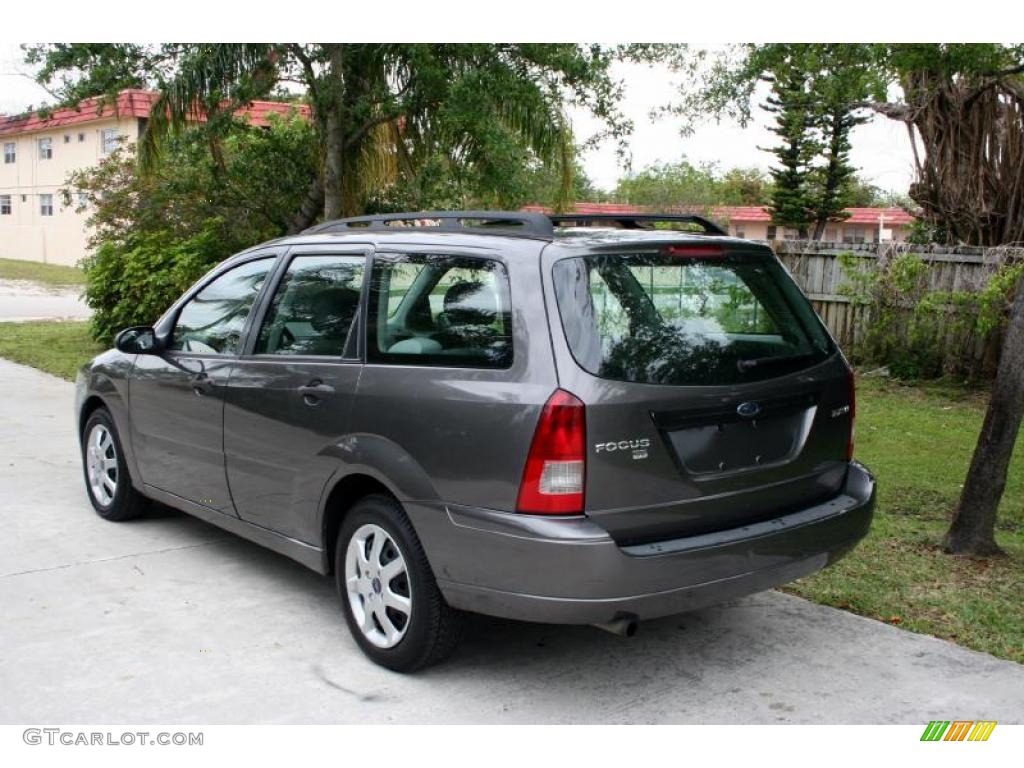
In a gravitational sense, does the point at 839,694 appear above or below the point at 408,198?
below

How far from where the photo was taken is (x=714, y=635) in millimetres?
4703

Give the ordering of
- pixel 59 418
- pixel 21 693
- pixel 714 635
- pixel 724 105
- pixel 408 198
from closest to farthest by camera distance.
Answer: pixel 21 693 → pixel 714 635 → pixel 724 105 → pixel 59 418 → pixel 408 198

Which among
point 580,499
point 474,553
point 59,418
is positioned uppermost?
point 580,499

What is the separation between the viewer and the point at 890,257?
12.6 metres

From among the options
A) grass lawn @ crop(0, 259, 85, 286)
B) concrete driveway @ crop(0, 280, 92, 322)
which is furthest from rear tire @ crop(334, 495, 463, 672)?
grass lawn @ crop(0, 259, 85, 286)

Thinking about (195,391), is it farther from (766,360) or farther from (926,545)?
(926,545)

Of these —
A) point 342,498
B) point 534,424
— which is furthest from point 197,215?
point 534,424

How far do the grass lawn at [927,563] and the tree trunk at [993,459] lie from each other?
0.42 feet

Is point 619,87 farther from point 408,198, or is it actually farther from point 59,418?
point 59,418

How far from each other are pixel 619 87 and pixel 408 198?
10.9 ft

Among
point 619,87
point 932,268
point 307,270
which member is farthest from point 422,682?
point 932,268

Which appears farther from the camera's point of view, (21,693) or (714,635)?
(714,635)

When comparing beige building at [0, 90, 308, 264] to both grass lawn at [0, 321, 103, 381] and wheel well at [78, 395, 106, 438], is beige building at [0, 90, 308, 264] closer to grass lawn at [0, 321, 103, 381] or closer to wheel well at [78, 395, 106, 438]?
grass lawn at [0, 321, 103, 381]

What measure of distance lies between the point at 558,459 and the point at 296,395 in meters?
1.50
